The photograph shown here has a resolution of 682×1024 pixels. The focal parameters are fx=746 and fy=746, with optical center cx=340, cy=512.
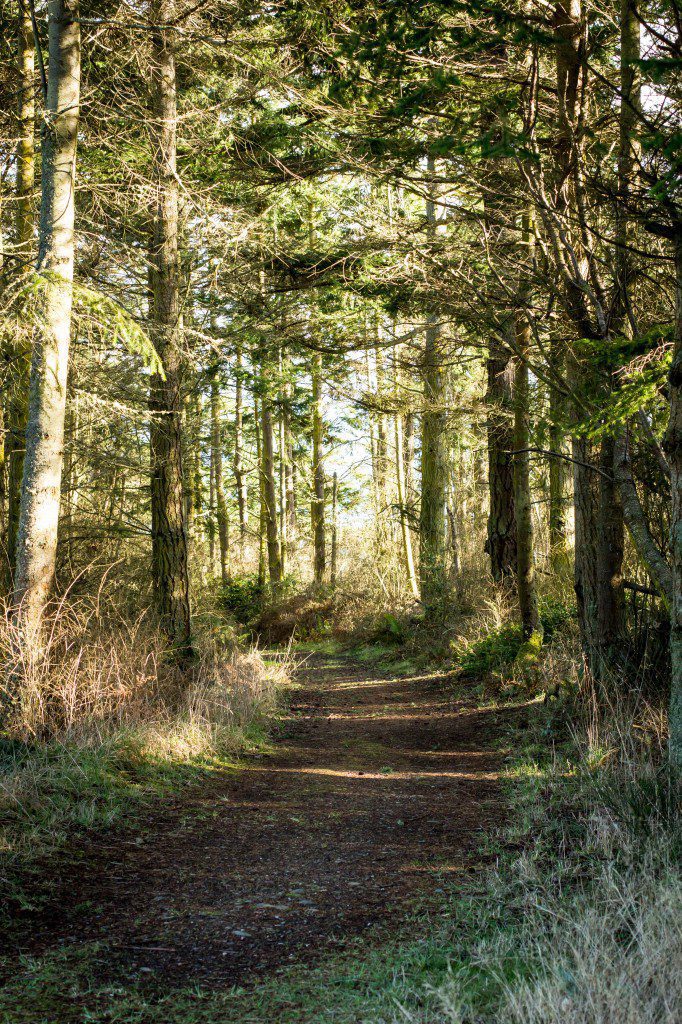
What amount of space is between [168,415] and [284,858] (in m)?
5.72

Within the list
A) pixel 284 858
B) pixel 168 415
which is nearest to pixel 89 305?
pixel 168 415

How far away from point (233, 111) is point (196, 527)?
10.0 meters

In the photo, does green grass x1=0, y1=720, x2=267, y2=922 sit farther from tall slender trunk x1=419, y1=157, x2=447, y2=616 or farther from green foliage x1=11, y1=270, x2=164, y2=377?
tall slender trunk x1=419, y1=157, x2=447, y2=616

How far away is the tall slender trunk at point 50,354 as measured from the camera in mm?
6668

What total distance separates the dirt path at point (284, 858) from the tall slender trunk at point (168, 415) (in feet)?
7.17

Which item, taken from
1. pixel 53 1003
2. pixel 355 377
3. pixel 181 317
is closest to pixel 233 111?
pixel 181 317

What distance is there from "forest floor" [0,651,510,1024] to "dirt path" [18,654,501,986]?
0.04ft

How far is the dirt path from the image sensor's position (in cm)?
356

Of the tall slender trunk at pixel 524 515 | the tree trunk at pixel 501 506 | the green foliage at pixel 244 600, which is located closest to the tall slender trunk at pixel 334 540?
the green foliage at pixel 244 600

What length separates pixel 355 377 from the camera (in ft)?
49.1

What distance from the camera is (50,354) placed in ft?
22.1

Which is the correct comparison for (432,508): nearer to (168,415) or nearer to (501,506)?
(501,506)

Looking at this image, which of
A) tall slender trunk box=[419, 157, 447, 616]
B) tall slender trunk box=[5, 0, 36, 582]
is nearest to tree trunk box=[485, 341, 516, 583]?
tall slender trunk box=[419, 157, 447, 616]

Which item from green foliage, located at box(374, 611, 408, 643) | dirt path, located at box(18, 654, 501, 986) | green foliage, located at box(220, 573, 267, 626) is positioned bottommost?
dirt path, located at box(18, 654, 501, 986)
